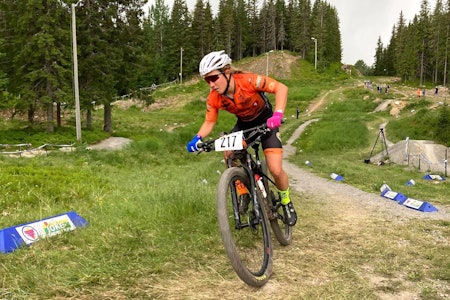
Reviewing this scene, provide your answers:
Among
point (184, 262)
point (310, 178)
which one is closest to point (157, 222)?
point (184, 262)

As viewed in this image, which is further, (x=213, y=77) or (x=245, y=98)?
(x=245, y=98)

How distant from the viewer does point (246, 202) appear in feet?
14.5

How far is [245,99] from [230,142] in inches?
30.2

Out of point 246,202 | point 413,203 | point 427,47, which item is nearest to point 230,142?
point 246,202

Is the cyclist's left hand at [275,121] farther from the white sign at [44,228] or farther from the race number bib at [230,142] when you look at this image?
the white sign at [44,228]

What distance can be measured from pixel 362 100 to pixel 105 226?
51.3 metres

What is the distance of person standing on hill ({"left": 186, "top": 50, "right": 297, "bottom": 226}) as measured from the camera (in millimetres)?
4453

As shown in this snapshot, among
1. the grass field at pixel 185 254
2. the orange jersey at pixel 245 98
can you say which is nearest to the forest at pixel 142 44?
the grass field at pixel 185 254

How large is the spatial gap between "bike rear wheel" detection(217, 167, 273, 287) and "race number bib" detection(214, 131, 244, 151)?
26cm

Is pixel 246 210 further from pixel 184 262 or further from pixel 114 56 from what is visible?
pixel 114 56

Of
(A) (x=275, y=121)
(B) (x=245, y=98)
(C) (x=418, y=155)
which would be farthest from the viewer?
(C) (x=418, y=155)

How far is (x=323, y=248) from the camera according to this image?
17.3 feet

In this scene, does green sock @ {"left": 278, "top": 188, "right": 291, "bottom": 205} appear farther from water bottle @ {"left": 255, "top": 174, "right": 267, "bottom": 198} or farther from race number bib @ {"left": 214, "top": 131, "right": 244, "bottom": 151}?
race number bib @ {"left": 214, "top": 131, "right": 244, "bottom": 151}

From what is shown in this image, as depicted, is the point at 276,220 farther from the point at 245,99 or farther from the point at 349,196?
→ the point at 349,196
